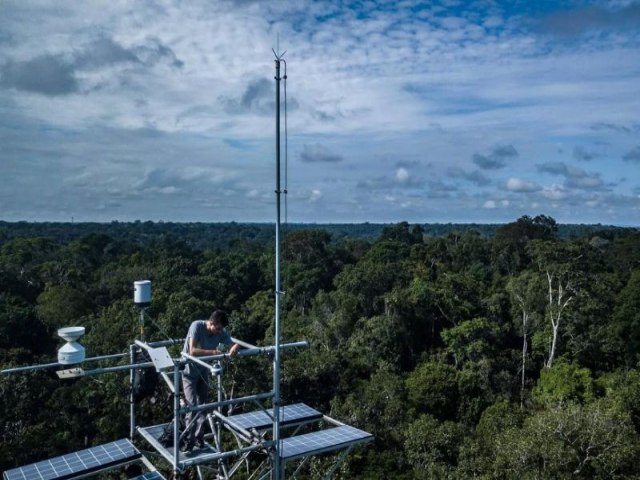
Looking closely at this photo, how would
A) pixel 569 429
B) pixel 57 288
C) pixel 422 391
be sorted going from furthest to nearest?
1. pixel 57 288
2. pixel 422 391
3. pixel 569 429

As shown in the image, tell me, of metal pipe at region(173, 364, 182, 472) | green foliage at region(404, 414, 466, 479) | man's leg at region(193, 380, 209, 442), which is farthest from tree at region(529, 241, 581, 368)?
metal pipe at region(173, 364, 182, 472)

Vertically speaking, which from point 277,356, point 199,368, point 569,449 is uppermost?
point 277,356

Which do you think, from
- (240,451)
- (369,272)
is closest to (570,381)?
(369,272)

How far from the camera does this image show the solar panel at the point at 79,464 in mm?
5238

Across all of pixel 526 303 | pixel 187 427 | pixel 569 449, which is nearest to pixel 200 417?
pixel 187 427

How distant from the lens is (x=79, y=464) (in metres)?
5.49

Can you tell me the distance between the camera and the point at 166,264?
1620 inches

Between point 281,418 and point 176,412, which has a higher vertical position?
point 176,412

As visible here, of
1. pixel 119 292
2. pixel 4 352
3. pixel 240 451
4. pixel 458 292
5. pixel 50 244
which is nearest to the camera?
pixel 240 451

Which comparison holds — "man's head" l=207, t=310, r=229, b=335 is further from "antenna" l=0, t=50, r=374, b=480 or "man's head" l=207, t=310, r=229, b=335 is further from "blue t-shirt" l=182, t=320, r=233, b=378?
"antenna" l=0, t=50, r=374, b=480

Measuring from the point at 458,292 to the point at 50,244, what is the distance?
44.1m

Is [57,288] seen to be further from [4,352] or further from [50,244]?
[50,244]

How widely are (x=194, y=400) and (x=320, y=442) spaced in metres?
1.32

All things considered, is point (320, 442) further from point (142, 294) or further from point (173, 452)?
point (142, 294)
